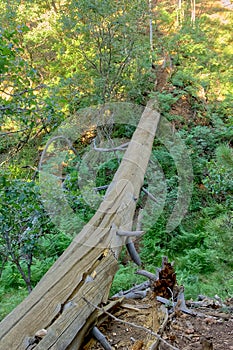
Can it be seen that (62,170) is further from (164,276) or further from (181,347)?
(181,347)

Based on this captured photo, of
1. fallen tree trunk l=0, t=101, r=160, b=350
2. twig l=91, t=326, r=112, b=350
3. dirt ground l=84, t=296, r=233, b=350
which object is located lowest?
dirt ground l=84, t=296, r=233, b=350

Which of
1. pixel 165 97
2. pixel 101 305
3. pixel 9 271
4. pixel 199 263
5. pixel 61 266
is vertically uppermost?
pixel 61 266

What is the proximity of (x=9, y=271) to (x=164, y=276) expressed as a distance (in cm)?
326

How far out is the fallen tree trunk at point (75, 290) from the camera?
6.79ft

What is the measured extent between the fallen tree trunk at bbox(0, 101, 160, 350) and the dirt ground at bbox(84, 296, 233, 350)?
0.27 metres

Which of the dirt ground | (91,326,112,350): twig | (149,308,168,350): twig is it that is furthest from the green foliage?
(91,326,112,350): twig

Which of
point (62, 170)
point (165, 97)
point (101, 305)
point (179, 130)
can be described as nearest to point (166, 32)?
point (165, 97)

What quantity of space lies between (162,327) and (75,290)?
75 cm

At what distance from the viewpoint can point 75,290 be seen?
252 centimetres

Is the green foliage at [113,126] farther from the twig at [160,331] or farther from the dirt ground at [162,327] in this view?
the twig at [160,331]

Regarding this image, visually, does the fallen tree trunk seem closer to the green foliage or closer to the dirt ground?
the dirt ground

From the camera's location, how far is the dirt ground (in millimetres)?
2430

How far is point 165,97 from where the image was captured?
9.22m

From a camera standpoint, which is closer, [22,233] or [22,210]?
[22,210]
